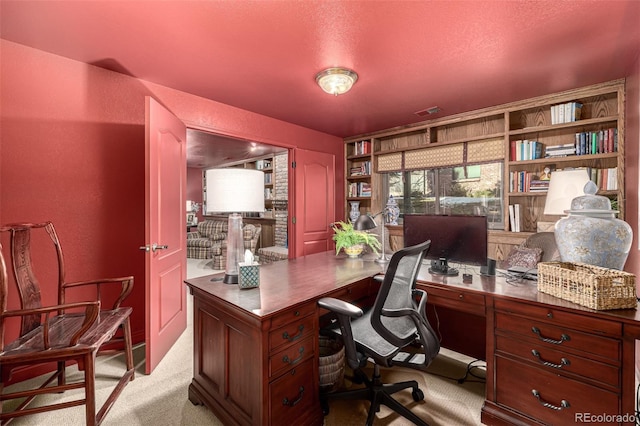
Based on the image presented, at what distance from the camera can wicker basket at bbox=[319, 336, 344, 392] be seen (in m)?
1.86

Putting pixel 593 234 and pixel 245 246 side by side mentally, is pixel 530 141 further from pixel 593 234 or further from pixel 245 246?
pixel 245 246

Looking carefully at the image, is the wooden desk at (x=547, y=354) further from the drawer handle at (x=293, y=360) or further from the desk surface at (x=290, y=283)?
the drawer handle at (x=293, y=360)

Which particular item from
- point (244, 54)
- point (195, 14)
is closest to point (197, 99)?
point (244, 54)

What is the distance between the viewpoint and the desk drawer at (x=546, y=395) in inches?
53.2

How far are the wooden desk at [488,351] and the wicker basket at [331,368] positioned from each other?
0.25m

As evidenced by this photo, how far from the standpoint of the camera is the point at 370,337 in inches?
64.5

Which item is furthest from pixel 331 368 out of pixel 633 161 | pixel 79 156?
pixel 633 161

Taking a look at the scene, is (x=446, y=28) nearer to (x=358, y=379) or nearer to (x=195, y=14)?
(x=195, y=14)

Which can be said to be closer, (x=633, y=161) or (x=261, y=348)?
(x=261, y=348)

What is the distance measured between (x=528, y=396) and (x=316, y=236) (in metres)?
3.13

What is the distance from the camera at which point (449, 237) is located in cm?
205

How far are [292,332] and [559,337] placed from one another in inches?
53.3

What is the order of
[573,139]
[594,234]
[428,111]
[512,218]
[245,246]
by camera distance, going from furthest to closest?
[245,246], [428,111], [512,218], [573,139], [594,234]

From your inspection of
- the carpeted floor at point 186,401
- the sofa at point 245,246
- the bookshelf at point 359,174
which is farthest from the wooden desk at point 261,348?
the sofa at point 245,246
